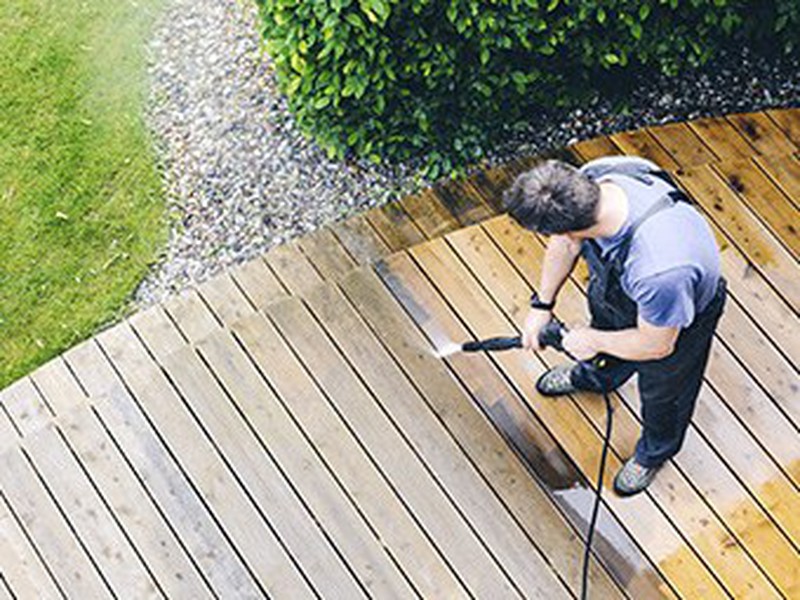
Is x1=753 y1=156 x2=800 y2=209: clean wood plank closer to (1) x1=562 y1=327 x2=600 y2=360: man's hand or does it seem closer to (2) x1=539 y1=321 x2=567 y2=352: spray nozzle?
(2) x1=539 y1=321 x2=567 y2=352: spray nozzle

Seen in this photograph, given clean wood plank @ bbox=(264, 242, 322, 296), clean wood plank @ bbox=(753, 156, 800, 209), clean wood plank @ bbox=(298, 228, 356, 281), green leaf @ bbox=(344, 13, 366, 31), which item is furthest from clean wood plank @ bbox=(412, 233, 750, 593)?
clean wood plank @ bbox=(753, 156, 800, 209)

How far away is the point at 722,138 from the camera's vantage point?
5.33m

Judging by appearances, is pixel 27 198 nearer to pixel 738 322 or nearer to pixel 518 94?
pixel 518 94

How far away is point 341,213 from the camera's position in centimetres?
547

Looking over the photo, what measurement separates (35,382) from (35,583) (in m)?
0.95

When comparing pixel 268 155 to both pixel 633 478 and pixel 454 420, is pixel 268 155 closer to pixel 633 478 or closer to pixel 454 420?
pixel 454 420

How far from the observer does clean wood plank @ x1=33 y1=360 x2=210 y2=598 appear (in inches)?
170

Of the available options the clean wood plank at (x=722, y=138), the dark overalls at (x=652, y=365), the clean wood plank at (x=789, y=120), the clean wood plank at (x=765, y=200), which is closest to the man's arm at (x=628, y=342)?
A: the dark overalls at (x=652, y=365)

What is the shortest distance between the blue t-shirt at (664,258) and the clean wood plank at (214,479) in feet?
5.71

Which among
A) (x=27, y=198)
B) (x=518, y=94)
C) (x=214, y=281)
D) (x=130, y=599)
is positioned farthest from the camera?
(x=27, y=198)

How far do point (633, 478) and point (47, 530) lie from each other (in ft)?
7.51

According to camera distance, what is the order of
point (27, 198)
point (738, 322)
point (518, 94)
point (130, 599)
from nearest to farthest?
point (130, 599), point (738, 322), point (518, 94), point (27, 198)

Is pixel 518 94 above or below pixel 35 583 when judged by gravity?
above

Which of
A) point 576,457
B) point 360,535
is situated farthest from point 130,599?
point 576,457
